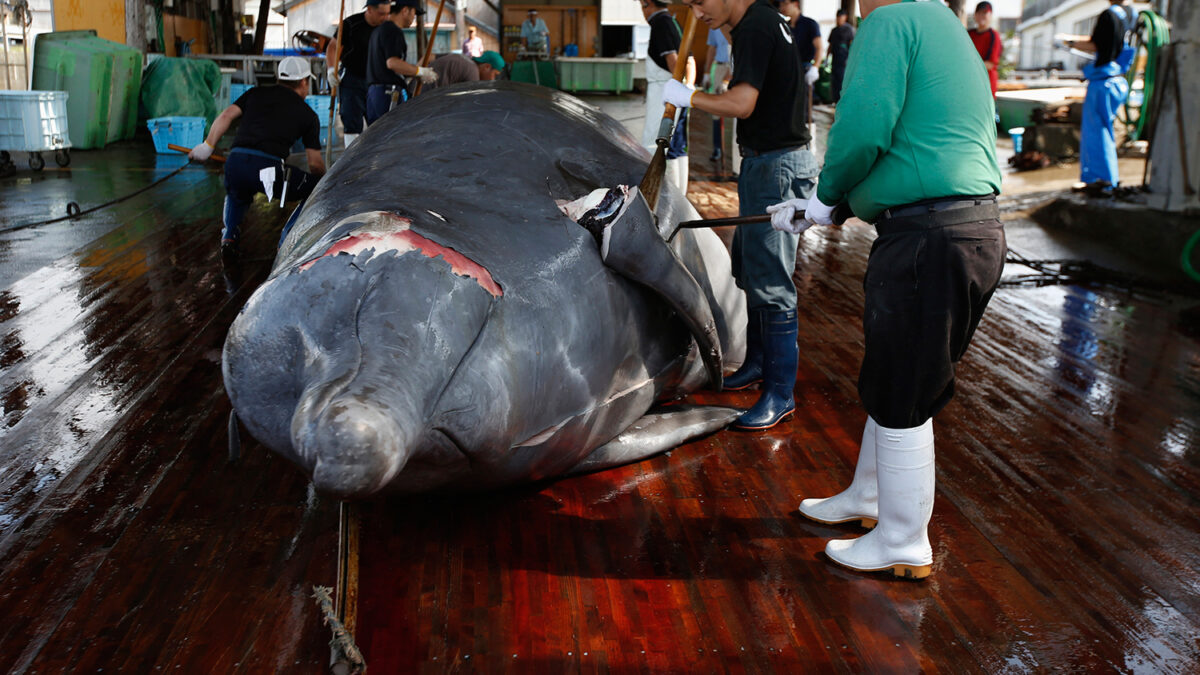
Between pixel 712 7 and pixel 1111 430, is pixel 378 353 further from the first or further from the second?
pixel 1111 430

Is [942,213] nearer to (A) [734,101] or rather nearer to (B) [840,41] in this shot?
(A) [734,101]

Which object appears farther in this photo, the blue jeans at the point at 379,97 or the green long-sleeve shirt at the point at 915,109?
the blue jeans at the point at 379,97

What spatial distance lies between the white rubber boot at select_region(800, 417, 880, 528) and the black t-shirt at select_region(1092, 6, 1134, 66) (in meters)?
6.94

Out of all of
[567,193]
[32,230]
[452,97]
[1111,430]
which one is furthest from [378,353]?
[32,230]

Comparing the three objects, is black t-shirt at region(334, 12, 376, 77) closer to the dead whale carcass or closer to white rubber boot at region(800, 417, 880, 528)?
the dead whale carcass

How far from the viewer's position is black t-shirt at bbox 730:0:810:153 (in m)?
3.70

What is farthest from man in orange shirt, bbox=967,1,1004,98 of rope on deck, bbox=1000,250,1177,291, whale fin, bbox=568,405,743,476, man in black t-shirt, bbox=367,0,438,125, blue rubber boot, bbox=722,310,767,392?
whale fin, bbox=568,405,743,476

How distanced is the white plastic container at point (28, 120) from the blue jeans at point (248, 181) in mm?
5274

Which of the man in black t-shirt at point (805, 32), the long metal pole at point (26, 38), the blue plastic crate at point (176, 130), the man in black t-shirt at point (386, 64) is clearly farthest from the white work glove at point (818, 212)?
the long metal pole at point (26, 38)

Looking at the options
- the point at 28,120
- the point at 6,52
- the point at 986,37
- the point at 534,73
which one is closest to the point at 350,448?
the point at 28,120

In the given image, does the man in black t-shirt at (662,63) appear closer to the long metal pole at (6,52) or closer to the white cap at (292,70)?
the white cap at (292,70)

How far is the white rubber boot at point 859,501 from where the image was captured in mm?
3092

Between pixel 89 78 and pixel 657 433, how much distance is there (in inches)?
461

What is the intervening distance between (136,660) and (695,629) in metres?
1.36
